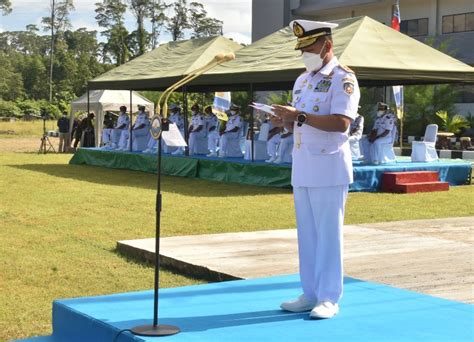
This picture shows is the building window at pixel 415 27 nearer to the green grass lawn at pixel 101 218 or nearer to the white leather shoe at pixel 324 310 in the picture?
the green grass lawn at pixel 101 218

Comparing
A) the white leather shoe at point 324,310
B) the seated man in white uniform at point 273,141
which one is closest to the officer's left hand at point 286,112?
the white leather shoe at point 324,310

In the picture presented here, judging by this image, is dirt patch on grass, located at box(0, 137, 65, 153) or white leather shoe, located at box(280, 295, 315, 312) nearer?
white leather shoe, located at box(280, 295, 315, 312)

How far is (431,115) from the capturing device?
33750mm

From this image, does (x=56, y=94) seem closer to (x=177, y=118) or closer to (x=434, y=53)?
(x=177, y=118)

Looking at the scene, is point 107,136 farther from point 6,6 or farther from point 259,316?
point 6,6

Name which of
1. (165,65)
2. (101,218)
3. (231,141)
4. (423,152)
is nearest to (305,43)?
(101,218)

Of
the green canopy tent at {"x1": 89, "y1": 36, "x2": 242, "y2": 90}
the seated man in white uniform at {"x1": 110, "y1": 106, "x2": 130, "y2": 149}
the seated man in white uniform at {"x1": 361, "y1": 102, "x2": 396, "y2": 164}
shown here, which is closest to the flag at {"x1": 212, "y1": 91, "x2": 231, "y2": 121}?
the green canopy tent at {"x1": 89, "y1": 36, "x2": 242, "y2": 90}

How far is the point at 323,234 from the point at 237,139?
14.9 meters

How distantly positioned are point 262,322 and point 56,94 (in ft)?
219

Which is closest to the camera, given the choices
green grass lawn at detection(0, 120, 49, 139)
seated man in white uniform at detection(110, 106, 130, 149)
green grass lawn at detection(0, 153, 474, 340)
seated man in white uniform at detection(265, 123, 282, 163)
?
green grass lawn at detection(0, 153, 474, 340)

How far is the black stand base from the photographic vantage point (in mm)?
4012

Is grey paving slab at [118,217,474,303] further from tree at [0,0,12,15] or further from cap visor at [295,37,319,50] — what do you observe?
tree at [0,0,12,15]

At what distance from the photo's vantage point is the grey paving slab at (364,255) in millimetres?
6398

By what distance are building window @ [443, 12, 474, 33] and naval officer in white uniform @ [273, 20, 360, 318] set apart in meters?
35.5
